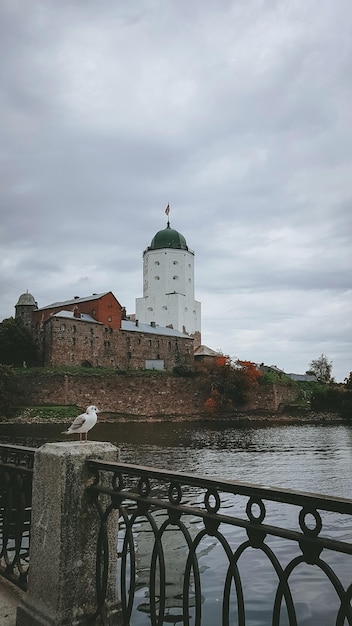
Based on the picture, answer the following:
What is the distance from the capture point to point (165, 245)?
260 ft

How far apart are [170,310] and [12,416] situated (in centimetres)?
3774

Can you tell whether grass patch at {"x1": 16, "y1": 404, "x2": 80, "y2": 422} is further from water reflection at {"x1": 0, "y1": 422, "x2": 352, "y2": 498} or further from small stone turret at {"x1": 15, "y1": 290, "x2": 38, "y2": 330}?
small stone turret at {"x1": 15, "y1": 290, "x2": 38, "y2": 330}

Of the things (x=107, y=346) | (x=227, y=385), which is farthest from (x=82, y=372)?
→ (x=227, y=385)

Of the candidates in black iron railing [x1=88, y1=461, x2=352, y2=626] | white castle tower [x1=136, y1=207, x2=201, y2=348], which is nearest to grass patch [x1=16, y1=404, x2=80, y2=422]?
black iron railing [x1=88, y1=461, x2=352, y2=626]

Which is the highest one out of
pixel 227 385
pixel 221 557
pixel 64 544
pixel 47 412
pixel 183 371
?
pixel 183 371

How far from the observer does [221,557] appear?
7.70 meters

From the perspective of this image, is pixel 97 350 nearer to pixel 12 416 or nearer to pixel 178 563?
pixel 12 416

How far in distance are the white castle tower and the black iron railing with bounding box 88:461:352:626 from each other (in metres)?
62.1

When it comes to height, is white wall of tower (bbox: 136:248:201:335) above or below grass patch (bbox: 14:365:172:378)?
above

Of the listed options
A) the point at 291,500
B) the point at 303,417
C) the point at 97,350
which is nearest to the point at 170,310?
the point at 97,350

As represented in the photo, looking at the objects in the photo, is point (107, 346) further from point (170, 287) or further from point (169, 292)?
point (170, 287)

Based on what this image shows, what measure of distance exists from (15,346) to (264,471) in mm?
40021

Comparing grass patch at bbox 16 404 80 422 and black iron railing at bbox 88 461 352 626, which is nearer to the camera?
black iron railing at bbox 88 461 352 626

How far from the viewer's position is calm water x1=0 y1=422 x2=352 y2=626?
5996mm
